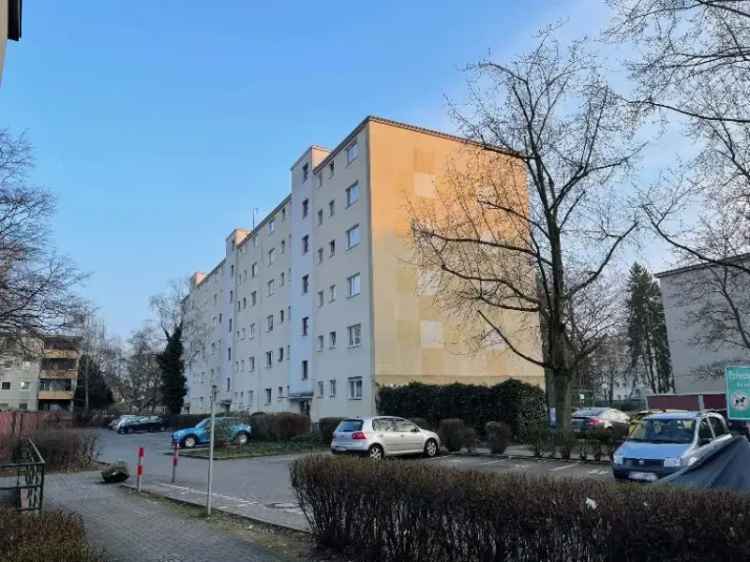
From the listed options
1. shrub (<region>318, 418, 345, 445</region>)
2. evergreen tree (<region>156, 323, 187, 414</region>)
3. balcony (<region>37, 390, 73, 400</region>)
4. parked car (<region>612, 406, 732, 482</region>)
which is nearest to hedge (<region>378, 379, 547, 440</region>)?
shrub (<region>318, 418, 345, 445</region>)

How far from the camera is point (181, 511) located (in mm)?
11547

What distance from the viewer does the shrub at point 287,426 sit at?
32000mm

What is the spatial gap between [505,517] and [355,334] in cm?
2861

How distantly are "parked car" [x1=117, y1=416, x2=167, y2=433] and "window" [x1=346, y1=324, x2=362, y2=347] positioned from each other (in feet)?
100

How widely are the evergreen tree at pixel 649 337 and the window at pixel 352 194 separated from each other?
41384 mm

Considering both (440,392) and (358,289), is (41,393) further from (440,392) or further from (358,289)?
(440,392)

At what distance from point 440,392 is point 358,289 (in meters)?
8.16

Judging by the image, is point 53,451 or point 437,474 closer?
point 437,474

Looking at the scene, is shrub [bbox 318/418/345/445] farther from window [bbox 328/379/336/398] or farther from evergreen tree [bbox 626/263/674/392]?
evergreen tree [bbox 626/263/674/392]

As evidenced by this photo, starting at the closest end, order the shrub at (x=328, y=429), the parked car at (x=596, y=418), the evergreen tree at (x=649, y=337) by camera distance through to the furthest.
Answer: the parked car at (x=596, y=418)
the shrub at (x=328, y=429)
the evergreen tree at (x=649, y=337)

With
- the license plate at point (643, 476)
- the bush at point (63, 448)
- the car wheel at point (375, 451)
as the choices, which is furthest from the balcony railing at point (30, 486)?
the license plate at point (643, 476)

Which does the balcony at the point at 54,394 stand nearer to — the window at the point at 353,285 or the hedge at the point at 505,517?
the window at the point at 353,285

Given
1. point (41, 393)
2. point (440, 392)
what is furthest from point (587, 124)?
point (41, 393)

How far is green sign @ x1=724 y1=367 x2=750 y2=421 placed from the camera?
7643 mm
